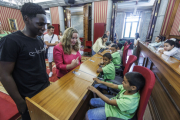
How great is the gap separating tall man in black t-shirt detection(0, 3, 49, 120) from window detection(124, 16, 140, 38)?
9.37 m

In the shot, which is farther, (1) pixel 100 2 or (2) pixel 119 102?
(1) pixel 100 2

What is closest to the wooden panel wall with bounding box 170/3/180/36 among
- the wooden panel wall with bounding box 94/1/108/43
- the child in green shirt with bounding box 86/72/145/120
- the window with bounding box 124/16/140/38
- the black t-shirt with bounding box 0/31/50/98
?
the wooden panel wall with bounding box 94/1/108/43

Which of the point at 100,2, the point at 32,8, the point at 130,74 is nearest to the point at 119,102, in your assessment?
the point at 130,74

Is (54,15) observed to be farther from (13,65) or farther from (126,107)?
(126,107)

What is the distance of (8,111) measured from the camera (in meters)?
1.56

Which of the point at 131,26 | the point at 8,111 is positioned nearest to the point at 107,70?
the point at 8,111

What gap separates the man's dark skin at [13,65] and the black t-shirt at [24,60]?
5 centimetres

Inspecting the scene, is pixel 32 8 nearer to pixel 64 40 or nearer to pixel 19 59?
pixel 19 59

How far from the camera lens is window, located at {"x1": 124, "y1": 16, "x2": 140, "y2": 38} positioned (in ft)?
27.0

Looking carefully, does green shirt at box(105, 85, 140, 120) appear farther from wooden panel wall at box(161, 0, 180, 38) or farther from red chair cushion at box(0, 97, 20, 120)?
wooden panel wall at box(161, 0, 180, 38)

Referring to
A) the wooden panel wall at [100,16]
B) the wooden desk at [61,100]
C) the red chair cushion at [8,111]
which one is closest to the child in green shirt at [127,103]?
the wooden desk at [61,100]

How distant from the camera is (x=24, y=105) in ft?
2.70

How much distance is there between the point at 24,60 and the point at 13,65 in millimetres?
89

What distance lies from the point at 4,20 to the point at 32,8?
29.7 feet
